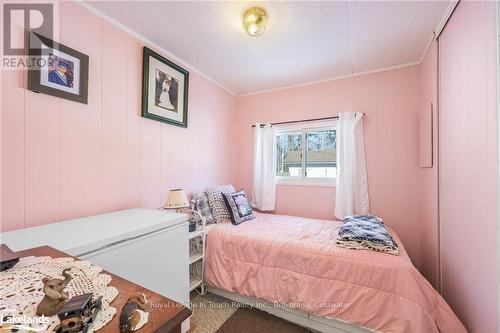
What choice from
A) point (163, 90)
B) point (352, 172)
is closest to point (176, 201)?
point (163, 90)

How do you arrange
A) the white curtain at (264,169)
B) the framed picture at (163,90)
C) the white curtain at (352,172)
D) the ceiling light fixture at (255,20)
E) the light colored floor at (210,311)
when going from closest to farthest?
the ceiling light fixture at (255,20)
the light colored floor at (210,311)
the framed picture at (163,90)
the white curtain at (352,172)
the white curtain at (264,169)

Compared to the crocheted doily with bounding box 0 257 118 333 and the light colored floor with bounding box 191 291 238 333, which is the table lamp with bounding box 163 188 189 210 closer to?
the light colored floor with bounding box 191 291 238 333

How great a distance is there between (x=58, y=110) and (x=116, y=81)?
1.61 feet

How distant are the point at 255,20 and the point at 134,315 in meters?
1.80

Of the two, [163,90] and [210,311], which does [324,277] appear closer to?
[210,311]

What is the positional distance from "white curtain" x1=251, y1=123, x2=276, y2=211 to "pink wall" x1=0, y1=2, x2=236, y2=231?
3.38 feet

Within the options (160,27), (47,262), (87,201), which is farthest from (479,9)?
(87,201)

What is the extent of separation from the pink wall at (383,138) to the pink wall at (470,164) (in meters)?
0.65

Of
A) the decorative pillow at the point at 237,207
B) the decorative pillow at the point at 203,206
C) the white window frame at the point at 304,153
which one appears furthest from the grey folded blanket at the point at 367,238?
the decorative pillow at the point at 203,206

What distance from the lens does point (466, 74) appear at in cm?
131

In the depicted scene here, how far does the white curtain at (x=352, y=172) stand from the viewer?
8.21 ft

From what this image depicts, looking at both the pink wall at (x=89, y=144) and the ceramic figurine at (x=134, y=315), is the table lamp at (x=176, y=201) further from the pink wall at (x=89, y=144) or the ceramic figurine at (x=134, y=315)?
the ceramic figurine at (x=134, y=315)

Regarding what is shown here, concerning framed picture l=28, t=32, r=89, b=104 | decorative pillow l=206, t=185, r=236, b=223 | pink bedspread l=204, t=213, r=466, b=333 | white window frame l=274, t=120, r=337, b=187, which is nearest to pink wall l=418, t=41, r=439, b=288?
pink bedspread l=204, t=213, r=466, b=333

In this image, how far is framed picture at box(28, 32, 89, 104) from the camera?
4.28 feet
